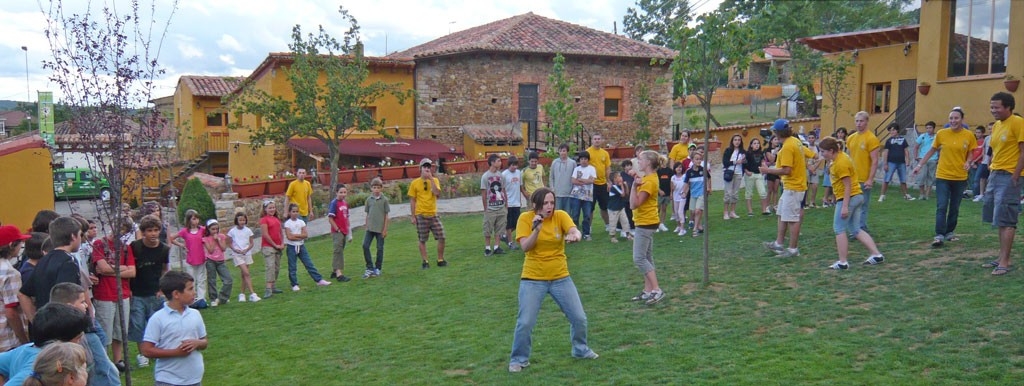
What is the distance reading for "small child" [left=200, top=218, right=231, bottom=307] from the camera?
1125 centimetres

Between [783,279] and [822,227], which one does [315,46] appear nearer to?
[822,227]

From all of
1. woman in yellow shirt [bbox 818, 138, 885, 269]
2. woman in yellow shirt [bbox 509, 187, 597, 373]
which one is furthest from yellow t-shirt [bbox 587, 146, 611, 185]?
woman in yellow shirt [bbox 509, 187, 597, 373]

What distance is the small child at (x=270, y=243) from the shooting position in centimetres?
1196

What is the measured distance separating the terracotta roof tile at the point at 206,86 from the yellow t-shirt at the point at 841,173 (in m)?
38.9

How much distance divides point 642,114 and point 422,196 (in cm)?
2253

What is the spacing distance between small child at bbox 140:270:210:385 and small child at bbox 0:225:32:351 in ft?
4.45

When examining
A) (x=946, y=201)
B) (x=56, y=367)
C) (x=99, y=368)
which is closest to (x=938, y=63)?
(x=946, y=201)

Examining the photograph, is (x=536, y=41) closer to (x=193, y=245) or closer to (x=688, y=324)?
(x=193, y=245)

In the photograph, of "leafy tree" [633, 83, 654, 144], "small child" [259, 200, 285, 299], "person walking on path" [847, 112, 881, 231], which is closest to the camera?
"person walking on path" [847, 112, 881, 231]

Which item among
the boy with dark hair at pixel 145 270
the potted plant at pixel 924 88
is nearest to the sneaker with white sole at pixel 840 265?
the boy with dark hair at pixel 145 270

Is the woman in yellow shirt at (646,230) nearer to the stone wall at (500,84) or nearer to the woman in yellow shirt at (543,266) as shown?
the woman in yellow shirt at (543,266)

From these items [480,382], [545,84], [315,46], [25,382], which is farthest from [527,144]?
[25,382]

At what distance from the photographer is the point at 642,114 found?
111 ft

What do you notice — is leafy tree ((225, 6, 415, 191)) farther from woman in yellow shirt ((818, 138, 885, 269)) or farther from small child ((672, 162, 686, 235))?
woman in yellow shirt ((818, 138, 885, 269))
